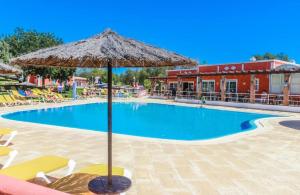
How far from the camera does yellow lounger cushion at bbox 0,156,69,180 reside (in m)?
3.47

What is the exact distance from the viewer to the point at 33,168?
3729mm

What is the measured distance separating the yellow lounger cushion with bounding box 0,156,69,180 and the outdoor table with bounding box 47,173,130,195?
24 centimetres

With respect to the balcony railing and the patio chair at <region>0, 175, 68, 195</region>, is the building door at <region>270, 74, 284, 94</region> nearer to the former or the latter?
the balcony railing

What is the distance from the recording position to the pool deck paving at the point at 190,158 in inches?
167

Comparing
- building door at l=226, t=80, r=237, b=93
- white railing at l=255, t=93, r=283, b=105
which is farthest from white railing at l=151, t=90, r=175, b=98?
white railing at l=255, t=93, r=283, b=105

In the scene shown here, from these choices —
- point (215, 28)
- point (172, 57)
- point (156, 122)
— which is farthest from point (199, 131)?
point (215, 28)

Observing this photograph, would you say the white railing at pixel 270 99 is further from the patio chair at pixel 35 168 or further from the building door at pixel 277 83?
the patio chair at pixel 35 168

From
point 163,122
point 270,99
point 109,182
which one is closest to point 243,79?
point 270,99

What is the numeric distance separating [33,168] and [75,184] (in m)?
0.68

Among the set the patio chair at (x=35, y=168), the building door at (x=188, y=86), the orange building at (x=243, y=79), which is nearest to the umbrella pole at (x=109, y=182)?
the patio chair at (x=35, y=168)

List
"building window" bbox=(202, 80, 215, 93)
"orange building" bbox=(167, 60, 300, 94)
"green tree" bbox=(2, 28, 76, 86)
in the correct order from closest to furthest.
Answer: "orange building" bbox=(167, 60, 300, 94)
"building window" bbox=(202, 80, 215, 93)
"green tree" bbox=(2, 28, 76, 86)

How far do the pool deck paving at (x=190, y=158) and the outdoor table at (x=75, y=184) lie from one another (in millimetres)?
788

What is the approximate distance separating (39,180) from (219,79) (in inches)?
951

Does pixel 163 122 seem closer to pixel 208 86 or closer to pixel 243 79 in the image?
pixel 243 79
